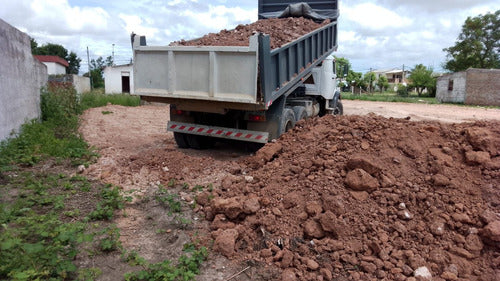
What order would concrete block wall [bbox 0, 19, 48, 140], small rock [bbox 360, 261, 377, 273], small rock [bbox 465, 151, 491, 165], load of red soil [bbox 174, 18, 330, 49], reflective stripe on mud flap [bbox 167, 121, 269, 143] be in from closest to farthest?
small rock [bbox 360, 261, 377, 273]
small rock [bbox 465, 151, 491, 165]
reflective stripe on mud flap [bbox 167, 121, 269, 143]
load of red soil [bbox 174, 18, 330, 49]
concrete block wall [bbox 0, 19, 48, 140]

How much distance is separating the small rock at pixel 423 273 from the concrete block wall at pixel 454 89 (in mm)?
29976

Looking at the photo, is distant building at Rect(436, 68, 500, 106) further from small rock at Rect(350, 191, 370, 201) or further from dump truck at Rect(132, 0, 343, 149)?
small rock at Rect(350, 191, 370, 201)

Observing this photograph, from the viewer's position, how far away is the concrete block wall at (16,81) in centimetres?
771

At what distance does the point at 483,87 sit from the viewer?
28188 millimetres

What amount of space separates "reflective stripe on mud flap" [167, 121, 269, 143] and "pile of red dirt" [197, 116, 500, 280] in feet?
5.12

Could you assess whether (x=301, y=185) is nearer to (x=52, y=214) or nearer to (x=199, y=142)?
(x=52, y=214)

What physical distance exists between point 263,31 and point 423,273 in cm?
593

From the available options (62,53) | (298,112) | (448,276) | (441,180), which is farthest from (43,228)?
(62,53)

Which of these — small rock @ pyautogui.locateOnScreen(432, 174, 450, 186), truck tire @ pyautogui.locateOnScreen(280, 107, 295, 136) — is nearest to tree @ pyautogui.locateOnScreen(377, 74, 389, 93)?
truck tire @ pyautogui.locateOnScreen(280, 107, 295, 136)

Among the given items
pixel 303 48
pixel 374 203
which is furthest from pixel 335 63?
pixel 374 203

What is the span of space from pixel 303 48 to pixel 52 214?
594cm

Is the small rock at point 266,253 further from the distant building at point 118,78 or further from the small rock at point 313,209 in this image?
the distant building at point 118,78

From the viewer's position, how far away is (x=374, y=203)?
4.27 metres

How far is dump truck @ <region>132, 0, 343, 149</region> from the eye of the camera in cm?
639
